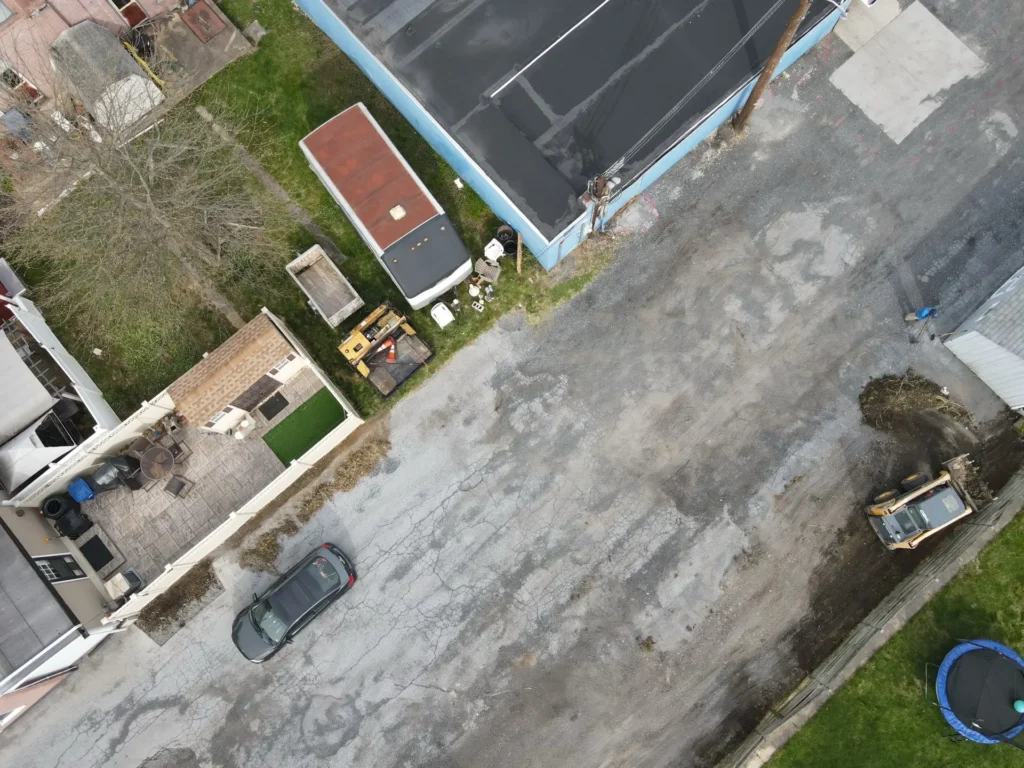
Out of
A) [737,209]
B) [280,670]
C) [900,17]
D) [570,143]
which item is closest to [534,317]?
[570,143]

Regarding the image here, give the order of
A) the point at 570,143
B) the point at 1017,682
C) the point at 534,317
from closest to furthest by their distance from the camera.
Answer: the point at 1017,682
the point at 570,143
the point at 534,317

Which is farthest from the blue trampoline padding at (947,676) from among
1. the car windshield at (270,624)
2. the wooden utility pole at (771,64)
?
the car windshield at (270,624)

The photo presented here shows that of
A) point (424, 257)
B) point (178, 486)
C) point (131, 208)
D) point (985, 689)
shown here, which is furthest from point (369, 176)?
point (985, 689)

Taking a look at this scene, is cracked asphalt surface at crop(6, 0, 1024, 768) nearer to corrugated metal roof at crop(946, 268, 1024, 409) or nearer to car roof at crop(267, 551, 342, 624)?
corrugated metal roof at crop(946, 268, 1024, 409)

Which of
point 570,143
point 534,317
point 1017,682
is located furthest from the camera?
point 534,317

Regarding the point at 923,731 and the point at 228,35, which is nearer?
the point at 923,731

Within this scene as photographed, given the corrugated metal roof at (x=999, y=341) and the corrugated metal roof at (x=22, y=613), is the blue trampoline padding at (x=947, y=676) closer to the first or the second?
the corrugated metal roof at (x=999, y=341)

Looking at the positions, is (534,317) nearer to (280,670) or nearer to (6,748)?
(280,670)

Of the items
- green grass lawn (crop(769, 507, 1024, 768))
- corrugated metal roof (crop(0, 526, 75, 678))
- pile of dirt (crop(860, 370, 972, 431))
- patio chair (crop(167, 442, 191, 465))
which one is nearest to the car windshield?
corrugated metal roof (crop(0, 526, 75, 678))

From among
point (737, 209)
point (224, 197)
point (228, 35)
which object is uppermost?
point (228, 35)
